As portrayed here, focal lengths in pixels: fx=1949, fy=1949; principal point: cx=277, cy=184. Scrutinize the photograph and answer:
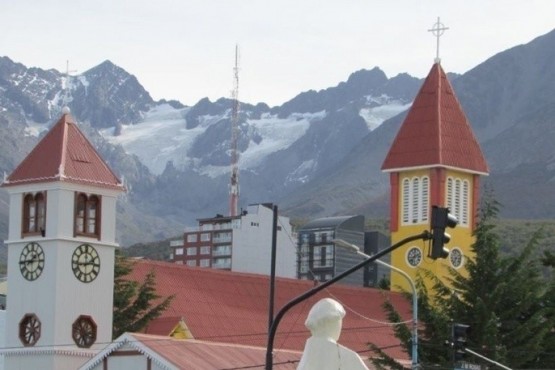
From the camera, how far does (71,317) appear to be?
67625mm

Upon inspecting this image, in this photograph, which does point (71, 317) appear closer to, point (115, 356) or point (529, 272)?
point (115, 356)

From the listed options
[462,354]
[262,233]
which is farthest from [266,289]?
[262,233]

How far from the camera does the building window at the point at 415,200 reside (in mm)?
88625

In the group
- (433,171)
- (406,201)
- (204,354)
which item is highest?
(433,171)

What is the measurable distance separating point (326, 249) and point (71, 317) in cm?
12958

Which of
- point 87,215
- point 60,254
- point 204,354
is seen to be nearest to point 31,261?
point 60,254

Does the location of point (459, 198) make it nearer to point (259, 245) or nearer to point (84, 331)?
point (84, 331)

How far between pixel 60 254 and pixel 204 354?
7479 millimetres

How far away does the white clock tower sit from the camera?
67.3 meters

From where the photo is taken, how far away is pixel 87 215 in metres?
68.8

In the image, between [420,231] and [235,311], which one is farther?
[420,231]

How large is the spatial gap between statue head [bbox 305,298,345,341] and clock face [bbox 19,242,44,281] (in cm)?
4535

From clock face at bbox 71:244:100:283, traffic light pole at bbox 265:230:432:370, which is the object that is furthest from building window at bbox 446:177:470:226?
traffic light pole at bbox 265:230:432:370

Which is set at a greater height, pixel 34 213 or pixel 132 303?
pixel 34 213
